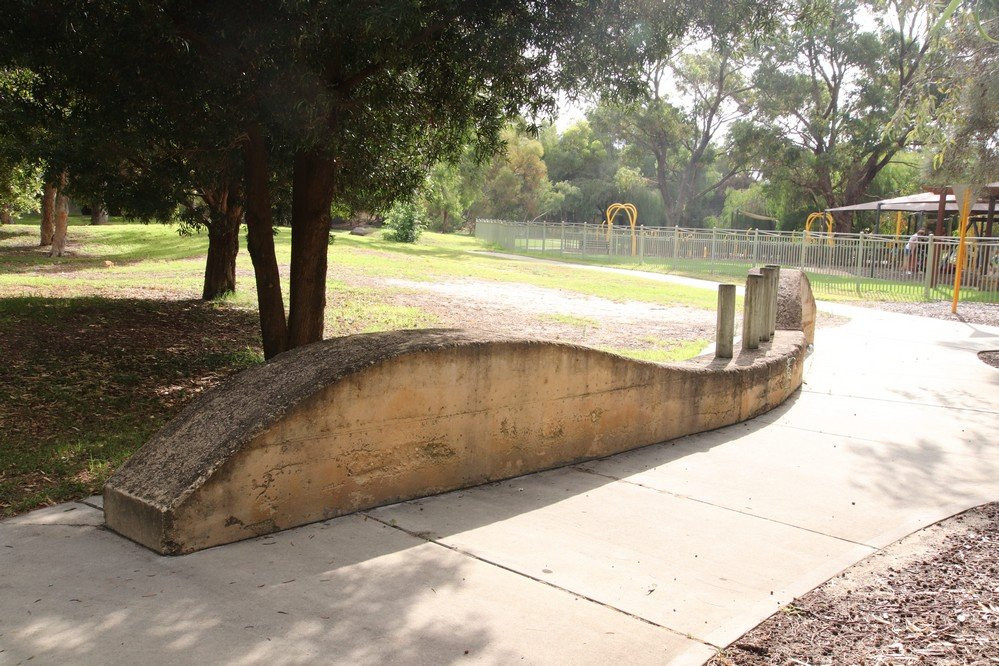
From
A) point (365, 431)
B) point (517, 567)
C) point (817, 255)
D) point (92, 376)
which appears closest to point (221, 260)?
point (92, 376)

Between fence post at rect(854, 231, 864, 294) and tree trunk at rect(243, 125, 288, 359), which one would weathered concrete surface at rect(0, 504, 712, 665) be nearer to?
tree trunk at rect(243, 125, 288, 359)

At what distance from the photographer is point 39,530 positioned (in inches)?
177

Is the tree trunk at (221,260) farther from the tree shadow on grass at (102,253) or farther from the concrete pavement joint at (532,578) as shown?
the concrete pavement joint at (532,578)

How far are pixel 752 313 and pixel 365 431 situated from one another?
16.9 feet

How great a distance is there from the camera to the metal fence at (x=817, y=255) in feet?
73.5

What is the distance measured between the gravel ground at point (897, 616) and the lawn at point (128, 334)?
397 centimetres

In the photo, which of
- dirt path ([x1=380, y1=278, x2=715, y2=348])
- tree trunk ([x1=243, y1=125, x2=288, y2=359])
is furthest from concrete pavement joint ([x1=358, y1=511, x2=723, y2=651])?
dirt path ([x1=380, y1=278, x2=715, y2=348])

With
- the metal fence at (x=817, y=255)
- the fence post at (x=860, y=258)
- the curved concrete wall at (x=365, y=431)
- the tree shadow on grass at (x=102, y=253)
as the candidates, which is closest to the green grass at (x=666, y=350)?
the curved concrete wall at (x=365, y=431)

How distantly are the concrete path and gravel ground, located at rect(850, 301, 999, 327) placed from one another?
11.4 m

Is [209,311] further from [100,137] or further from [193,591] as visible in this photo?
[193,591]

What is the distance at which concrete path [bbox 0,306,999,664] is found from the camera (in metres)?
3.39

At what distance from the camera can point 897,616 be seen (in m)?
3.91

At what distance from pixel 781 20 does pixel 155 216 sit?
8807 mm

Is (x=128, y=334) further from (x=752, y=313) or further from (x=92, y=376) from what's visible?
(x=752, y=313)
